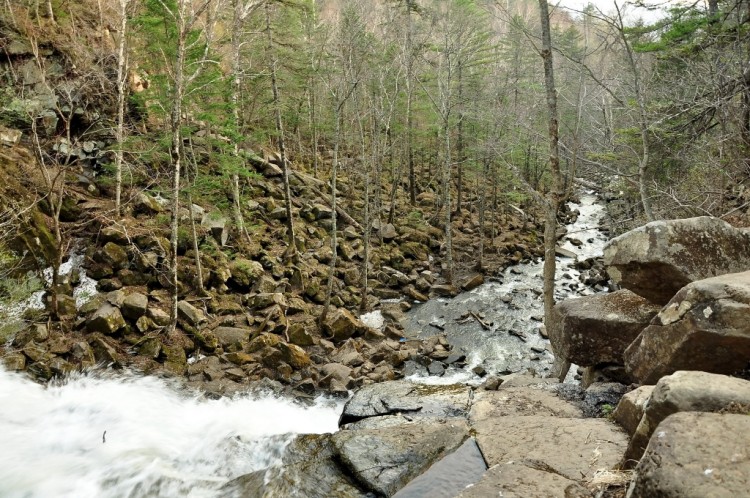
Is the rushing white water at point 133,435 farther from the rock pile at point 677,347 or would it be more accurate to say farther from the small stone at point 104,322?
the rock pile at point 677,347

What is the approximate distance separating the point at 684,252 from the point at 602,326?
5.68ft

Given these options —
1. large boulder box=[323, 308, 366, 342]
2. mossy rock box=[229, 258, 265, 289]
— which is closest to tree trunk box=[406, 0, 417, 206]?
mossy rock box=[229, 258, 265, 289]

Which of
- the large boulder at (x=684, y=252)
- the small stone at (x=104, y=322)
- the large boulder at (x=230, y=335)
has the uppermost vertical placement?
the large boulder at (x=684, y=252)

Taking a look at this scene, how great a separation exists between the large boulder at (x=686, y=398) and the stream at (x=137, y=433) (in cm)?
470

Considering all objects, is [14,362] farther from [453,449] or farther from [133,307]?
[453,449]

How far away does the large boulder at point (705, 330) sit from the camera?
4105mm

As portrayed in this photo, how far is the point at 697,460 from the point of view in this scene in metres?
2.24

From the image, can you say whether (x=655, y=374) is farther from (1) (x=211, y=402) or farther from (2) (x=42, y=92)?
(2) (x=42, y=92)

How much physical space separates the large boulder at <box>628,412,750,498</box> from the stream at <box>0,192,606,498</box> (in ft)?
16.6

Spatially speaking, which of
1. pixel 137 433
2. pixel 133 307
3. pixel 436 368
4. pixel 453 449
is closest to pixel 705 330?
pixel 453 449

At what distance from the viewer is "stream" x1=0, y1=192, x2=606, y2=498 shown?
5.93m

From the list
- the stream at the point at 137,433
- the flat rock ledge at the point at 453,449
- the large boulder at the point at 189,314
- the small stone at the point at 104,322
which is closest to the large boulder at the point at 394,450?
the flat rock ledge at the point at 453,449

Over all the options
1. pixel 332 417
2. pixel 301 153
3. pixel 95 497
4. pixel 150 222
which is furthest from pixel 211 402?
pixel 301 153

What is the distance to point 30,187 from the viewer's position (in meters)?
11.6
